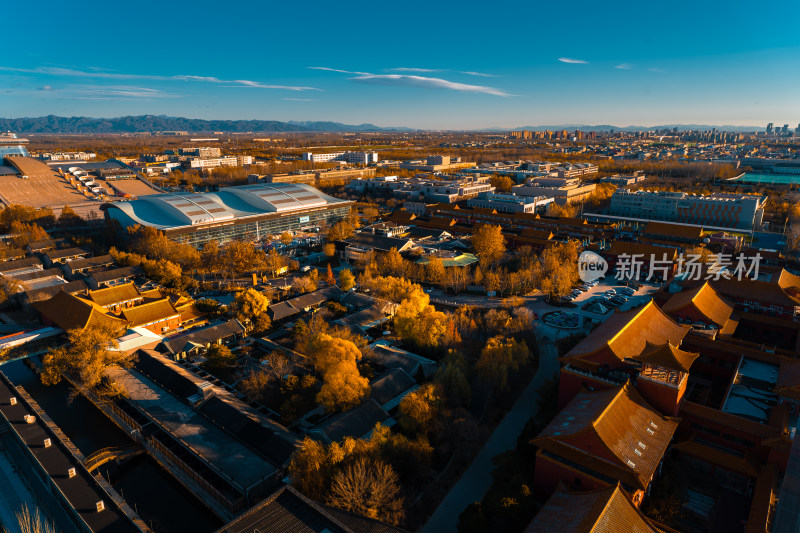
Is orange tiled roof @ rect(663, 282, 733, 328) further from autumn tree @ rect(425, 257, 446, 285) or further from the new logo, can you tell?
autumn tree @ rect(425, 257, 446, 285)

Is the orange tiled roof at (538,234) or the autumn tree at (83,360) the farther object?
the orange tiled roof at (538,234)

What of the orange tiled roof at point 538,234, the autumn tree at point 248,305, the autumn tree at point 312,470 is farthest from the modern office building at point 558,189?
the autumn tree at point 312,470

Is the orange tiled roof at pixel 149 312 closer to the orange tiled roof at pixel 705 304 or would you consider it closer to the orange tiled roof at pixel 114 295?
the orange tiled roof at pixel 114 295

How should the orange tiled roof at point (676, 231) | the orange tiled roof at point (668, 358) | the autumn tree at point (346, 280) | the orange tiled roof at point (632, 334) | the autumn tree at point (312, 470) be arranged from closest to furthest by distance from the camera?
the autumn tree at point (312, 470) → the orange tiled roof at point (668, 358) → the orange tiled roof at point (632, 334) → the autumn tree at point (346, 280) → the orange tiled roof at point (676, 231)

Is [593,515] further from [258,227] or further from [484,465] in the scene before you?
[258,227]

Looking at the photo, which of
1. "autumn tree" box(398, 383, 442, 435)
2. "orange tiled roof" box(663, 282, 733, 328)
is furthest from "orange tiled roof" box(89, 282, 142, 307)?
"orange tiled roof" box(663, 282, 733, 328)

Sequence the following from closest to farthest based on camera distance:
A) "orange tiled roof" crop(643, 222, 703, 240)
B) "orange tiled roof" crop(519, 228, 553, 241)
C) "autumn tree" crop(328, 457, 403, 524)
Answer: "autumn tree" crop(328, 457, 403, 524), "orange tiled roof" crop(519, 228, 553, 241), "orange tiled roof" crop(643, 222, 703, 240)

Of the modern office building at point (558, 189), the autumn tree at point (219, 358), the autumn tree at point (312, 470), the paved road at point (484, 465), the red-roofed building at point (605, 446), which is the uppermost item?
the modern office building at point (558, 189)

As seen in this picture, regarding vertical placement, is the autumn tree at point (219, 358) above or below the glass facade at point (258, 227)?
below
